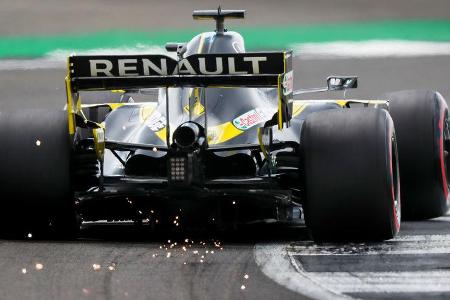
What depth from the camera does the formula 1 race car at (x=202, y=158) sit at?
35.2 ft

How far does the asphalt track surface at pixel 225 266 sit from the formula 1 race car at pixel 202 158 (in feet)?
0.69

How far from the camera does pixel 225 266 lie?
31.5ft

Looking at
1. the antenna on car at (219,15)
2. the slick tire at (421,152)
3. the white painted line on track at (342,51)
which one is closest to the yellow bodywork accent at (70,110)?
the slick tire at (421,152)

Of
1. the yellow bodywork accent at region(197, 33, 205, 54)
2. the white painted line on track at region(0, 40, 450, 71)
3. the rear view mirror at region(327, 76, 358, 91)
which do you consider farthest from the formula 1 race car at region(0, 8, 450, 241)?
the white painted line on track at region(0, 40, 450, 71)

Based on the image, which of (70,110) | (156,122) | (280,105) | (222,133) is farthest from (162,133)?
(280,105)

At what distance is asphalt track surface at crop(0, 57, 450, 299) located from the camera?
8445mm

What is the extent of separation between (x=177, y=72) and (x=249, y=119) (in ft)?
4.04

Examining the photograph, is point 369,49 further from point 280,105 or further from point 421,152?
point 280,105

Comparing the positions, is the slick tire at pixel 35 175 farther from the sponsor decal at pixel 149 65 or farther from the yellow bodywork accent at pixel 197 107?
the yellow bodywork accent at pixel 197 107

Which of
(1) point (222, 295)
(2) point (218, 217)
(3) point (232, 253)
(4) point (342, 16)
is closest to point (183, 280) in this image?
(1) point (222, 295)

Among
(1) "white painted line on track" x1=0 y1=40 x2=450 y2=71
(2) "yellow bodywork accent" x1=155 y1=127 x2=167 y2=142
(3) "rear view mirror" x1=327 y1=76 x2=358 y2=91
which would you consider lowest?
(1) "white painted line on track" x1=0 y1=40 x2=450 y2=71

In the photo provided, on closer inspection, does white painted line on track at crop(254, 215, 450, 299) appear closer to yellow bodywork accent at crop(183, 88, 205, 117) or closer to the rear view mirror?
yellow bodywork accent at crop(183, 88, 205, 117)

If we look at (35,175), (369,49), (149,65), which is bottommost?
(369,49)

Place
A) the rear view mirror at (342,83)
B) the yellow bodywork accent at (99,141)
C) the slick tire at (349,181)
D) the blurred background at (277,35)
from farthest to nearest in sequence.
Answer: the blurred background at (277,35), the rear view mirror at (342,83), the yellow bodywork accent at (99,141), the slick tire at (349,181)
